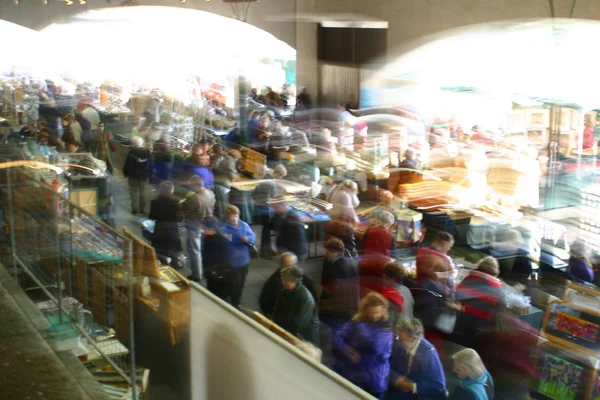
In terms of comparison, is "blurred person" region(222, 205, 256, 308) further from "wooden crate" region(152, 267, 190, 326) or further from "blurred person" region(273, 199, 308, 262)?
"wooden crate" region(152, 267, 190, 326)

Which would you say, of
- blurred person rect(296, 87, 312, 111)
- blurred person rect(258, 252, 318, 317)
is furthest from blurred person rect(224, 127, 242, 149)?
blurred person rect(258, 252, 318, 317)

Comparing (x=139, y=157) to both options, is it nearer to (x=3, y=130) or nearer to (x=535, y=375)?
(x=3, y=130)

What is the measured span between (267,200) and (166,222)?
128 centimetres

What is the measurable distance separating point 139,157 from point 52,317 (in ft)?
8.74

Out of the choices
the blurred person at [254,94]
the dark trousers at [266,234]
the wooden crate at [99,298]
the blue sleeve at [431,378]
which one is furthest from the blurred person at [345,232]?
the blurred person at [254,94]

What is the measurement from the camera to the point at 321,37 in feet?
25.2

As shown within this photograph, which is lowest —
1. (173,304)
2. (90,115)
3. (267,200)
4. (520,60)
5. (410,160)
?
(267,200)

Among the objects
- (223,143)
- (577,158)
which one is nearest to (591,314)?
(577,158)

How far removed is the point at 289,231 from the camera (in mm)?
5031

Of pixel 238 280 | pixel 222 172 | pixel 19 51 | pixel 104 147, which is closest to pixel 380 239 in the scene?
pixel 238 280

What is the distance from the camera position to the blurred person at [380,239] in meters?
4.40

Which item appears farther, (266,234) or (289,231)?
(289,231)

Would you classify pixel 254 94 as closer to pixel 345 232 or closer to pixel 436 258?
pixel 345 232

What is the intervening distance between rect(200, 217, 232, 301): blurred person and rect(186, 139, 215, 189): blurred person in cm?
70
